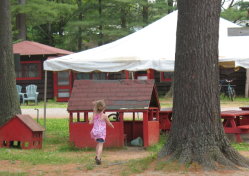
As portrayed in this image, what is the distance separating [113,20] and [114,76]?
17.3 feet

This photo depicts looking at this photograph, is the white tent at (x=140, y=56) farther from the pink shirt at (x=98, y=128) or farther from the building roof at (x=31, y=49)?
the building roof at (x=31, y=49)

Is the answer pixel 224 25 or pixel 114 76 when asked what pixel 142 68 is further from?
pixel 114 76

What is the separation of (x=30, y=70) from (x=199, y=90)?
25.7m

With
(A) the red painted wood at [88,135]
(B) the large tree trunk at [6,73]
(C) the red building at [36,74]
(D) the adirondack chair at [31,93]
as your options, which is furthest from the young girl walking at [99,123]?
(C) the red building at [36,74]

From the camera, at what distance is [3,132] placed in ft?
42.5

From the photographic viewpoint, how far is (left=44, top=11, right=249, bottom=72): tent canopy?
45.4 ft

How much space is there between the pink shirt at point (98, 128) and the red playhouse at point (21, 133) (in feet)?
8.30

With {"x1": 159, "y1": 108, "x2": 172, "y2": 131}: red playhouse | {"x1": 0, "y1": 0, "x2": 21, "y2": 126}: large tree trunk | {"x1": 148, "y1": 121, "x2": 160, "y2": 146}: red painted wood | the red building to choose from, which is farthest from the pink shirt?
the red building

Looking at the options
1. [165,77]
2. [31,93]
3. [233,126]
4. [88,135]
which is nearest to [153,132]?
[88,135]

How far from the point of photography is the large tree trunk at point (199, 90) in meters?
8.84

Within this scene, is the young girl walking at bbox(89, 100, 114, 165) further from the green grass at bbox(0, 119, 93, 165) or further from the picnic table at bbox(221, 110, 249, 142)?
the picnic table at bbox(221, 110, 249, 142)

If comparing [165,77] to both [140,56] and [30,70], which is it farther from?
[140,56]

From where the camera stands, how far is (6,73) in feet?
48.8

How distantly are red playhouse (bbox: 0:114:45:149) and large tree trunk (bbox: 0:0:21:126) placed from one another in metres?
1.58
